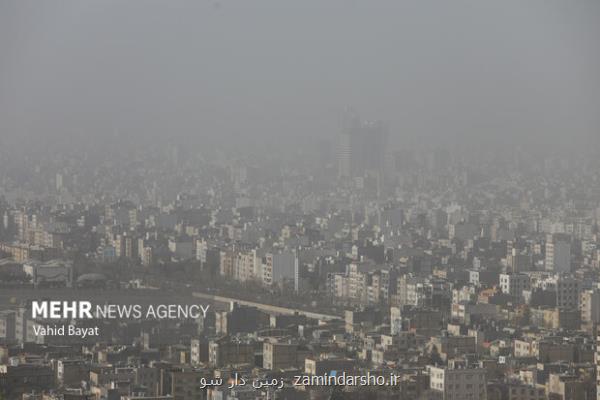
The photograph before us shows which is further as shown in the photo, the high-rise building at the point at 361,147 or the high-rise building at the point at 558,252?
the high-rise building at the point at 558,252

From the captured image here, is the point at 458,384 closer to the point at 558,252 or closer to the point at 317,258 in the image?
the point at 317,258

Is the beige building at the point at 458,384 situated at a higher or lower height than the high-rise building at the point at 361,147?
lower

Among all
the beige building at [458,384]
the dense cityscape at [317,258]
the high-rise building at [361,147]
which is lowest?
the beige building at [458,384]

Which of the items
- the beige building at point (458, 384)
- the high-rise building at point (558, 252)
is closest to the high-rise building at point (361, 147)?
the high-rise building at point (558, 252)

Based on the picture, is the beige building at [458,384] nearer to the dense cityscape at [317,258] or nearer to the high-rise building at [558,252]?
the dense cityscape at [317,258]

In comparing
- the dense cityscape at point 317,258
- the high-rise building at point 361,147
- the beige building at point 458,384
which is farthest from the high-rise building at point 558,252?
the beige building at point 458,384

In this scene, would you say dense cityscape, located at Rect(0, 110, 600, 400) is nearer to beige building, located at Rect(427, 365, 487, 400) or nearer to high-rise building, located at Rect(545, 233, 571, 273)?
high-rise building, located at Rect(545, 233, 571, 273)

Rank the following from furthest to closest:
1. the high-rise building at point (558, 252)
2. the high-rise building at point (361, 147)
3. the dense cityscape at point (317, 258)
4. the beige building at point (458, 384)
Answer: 1. the high-rise building at point (558, 252)
2. the high-rise building at point (361, 147)
3. the dense cityscape at point (317, 258)
4. the beige building at point (458, 384)

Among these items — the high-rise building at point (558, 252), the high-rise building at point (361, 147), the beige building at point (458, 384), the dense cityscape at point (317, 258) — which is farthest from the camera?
the high-rise building at point (558, 252)

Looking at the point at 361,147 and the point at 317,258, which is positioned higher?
the point at 361,147

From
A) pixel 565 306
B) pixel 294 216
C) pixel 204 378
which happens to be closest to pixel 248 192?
pixel 294 216

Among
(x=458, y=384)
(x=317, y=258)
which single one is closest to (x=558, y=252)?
(x=317, y=258)
